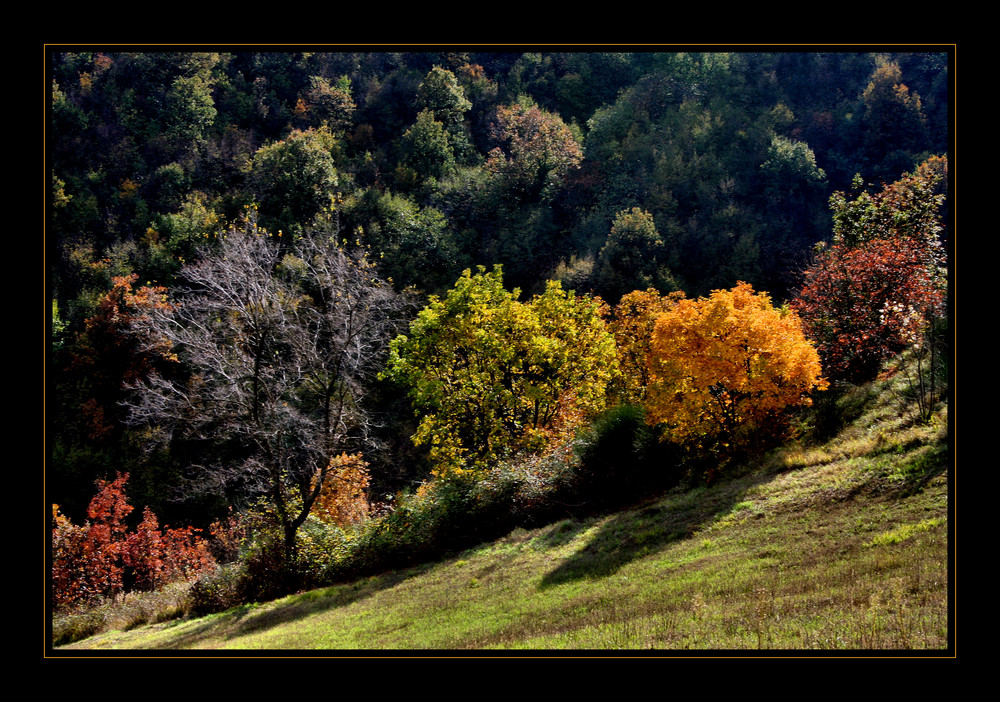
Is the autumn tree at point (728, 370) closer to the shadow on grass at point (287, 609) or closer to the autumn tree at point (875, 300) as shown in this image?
the autumn tree at point (875, 300)

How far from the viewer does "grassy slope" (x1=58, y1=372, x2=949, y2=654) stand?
7906 millimetres

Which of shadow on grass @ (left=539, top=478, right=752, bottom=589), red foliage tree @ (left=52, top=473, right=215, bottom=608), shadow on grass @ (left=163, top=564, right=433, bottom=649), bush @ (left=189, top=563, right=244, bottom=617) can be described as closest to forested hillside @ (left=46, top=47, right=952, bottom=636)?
red foliage tree @ (left=52, top=473, right=215, bottom=608)

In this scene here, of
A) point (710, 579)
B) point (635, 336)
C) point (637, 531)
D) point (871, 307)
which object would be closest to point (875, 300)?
point (871, 307)

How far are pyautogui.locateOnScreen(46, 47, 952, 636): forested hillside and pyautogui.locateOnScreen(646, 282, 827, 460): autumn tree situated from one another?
0.08 meters

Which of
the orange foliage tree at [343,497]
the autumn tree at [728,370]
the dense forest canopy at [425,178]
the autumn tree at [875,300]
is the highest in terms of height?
the dense forest canopy at [425,178]

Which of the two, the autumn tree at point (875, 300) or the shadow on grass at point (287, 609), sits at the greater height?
the autumn tree at point (875, 300)

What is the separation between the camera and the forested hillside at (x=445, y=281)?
1781 centimetres

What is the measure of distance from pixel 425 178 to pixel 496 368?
30.5 meters

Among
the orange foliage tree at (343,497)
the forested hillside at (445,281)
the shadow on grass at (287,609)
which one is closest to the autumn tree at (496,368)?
the forested hillside at (445,281)

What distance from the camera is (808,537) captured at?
10664mm

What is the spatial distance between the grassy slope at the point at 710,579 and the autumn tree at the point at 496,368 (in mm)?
4614

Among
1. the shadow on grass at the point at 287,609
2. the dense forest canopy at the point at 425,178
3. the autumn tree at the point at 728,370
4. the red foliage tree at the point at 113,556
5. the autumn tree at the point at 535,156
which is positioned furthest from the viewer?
the autumn tree at the point at 535,156

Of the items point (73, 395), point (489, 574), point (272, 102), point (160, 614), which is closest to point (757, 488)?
point (489, 574)

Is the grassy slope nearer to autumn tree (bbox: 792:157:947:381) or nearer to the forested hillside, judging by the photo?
the forested hillside
